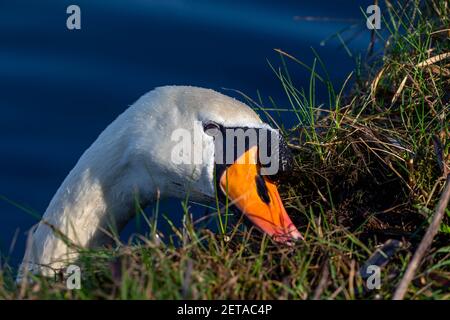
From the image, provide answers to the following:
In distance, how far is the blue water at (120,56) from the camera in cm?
929

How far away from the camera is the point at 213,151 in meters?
5.94

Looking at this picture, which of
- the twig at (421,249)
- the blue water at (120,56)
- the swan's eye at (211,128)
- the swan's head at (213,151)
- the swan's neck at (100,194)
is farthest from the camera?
the blue water at (120,56)

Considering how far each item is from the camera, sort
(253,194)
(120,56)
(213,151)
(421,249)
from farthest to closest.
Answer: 1. (120,56)
2. (213,151)
3. (253,194)
4. (421,249)

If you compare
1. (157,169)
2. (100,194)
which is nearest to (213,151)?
(157,169)

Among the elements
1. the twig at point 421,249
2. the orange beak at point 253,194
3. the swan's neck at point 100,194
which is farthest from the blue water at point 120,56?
the twig at point 421,249

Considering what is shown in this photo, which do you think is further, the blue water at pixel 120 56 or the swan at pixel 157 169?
the blue water at pixel 120 56

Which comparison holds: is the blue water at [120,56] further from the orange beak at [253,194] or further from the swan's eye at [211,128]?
the orange beak at [253,194]

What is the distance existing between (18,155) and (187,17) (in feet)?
8.77

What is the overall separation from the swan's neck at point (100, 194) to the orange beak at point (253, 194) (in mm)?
593

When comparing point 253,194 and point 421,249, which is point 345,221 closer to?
point 253,194

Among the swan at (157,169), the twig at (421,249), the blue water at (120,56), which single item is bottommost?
the twig at (421,249)

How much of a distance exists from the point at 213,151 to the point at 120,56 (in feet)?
14.5

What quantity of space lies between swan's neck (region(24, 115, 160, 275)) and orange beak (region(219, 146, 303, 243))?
1.95 ft
